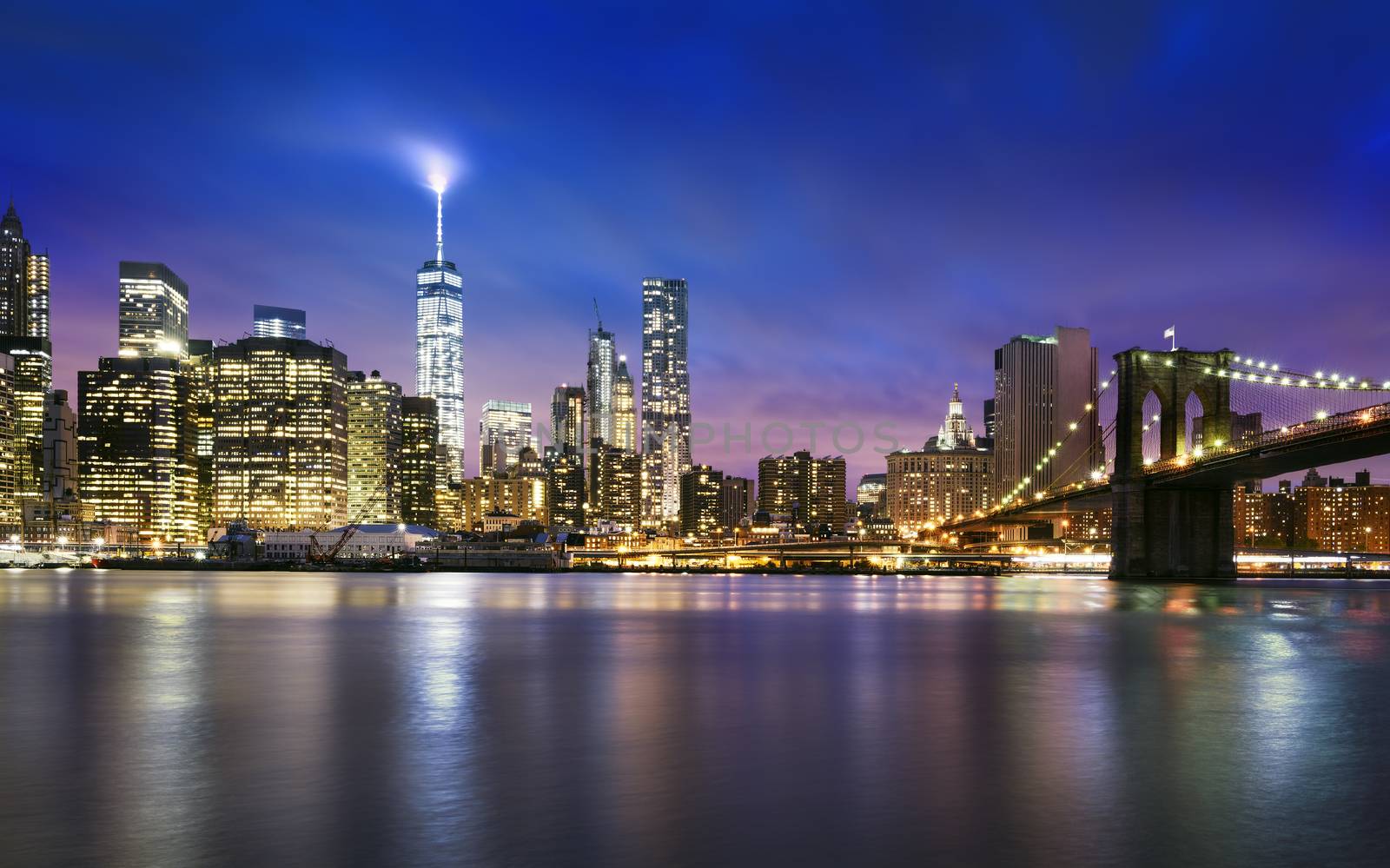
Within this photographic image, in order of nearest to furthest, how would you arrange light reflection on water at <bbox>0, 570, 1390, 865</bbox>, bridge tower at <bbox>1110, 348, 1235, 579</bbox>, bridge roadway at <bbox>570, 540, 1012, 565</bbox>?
light reflection on water at <bbox>0, 570, 1390, 865</bbox>
bridge tower at <bbox>1110, 348, 1235, 579</bbox>
bridge roadway at <bbox>570, 540, 1012, 565</bbox>

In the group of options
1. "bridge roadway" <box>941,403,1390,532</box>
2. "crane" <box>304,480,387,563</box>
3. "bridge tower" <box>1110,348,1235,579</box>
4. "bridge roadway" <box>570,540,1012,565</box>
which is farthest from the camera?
"crane" <box>304,480,387,563</box>

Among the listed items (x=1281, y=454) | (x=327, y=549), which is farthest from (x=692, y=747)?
(x=327, y=549)

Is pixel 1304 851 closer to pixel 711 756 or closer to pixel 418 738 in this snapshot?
pixel 711 756

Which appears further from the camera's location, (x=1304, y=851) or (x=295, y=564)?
(x=295, y=564)

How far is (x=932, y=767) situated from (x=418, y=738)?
30.1 ft

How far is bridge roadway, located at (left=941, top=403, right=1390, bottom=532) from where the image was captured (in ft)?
192

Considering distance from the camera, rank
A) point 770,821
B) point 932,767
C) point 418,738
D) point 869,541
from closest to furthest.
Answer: point 770,821 → point 932,767 → point 418,738 → point 869,541

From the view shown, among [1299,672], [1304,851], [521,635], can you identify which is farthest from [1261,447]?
[1304,851]

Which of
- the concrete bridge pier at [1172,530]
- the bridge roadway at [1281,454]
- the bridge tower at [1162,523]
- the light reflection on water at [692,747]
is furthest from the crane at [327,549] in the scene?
the light reflection on water at [692,747]

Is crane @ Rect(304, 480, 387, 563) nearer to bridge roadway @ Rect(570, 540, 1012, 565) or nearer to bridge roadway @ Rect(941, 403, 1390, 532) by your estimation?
bridge roadway @ Rect(570, 540, 1012, 565)

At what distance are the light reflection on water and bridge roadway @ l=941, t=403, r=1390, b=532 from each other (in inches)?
786

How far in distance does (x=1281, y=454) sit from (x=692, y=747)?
55.3 metres

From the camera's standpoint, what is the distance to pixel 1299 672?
30.8 m

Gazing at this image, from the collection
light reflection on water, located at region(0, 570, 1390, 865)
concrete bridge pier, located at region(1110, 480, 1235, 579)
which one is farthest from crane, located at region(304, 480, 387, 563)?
light reflection on water, located at region(0, 570, 1390, 865)
